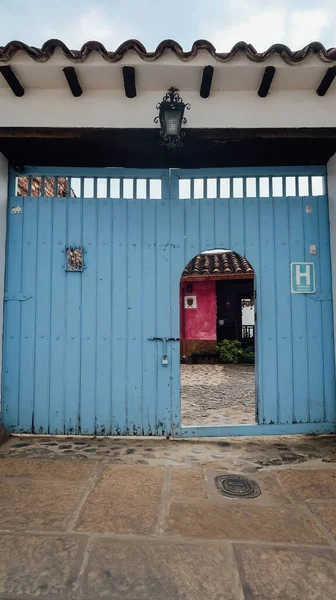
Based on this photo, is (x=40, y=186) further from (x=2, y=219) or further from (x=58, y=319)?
(x=58, y=319)

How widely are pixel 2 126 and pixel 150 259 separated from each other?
196cm

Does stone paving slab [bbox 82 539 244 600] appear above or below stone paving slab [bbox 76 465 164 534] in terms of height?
above

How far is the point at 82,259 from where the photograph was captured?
392 cm

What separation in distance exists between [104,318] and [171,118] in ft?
7.03

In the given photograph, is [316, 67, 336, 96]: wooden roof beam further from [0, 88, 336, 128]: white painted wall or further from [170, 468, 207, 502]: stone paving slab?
[170, 468, 207, 502]: stone paving slab

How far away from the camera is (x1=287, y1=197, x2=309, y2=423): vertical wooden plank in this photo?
3863 millimetres

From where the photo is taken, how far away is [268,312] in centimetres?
394

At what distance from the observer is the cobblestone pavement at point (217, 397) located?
16.4 ft

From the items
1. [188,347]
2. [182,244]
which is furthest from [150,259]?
[188,347]

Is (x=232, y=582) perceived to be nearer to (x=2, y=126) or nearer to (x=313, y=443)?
(x=313, y=443)

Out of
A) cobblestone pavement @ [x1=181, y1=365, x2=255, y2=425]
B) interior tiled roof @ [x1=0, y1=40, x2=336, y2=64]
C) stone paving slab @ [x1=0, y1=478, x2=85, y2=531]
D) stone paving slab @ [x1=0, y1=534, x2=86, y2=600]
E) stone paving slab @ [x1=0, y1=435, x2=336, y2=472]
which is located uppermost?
interior tiled roof @ [x1=0, y1=40, x2=336, y2=64]

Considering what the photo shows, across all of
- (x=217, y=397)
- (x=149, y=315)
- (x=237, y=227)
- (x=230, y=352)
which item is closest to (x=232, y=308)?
(x=230, y=352)

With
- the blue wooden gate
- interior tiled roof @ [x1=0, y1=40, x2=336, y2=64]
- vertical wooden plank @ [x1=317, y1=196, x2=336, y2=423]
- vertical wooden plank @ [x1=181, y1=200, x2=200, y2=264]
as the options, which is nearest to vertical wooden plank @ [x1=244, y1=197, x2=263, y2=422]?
the blue wooden gate

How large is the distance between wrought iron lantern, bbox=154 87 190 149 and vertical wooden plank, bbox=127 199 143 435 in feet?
3.06
